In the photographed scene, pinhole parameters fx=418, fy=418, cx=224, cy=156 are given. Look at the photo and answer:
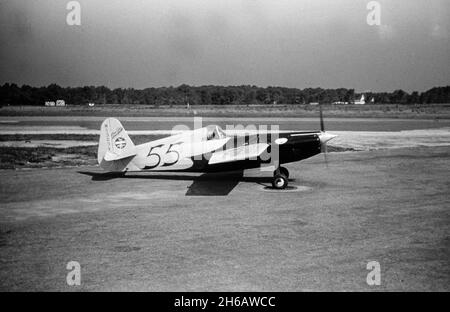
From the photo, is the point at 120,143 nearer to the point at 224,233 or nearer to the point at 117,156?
the point at 117,156

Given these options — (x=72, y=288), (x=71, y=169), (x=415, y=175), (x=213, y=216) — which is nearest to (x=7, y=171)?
(x=71, y=169)

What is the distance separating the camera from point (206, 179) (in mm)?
16359

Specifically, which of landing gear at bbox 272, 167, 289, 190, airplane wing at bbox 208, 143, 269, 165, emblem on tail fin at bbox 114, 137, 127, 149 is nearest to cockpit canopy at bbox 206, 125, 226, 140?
airplane wing at bbox 208, 143, 269, 165

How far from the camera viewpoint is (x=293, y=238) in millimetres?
8602

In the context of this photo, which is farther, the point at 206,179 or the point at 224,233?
the point at 206,179

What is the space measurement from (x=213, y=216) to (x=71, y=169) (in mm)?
10737

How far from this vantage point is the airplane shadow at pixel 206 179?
1386 centimetres

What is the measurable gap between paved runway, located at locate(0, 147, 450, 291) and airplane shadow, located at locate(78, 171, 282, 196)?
7 centimetres

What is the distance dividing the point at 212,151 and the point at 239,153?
1.09 meters

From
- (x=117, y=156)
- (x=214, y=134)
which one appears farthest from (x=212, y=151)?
(x=117, y=156)

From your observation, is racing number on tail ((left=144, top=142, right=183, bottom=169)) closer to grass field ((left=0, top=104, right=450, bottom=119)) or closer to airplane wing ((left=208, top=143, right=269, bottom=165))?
airplane wing ((left=208, top=143, right=269, bottom=165))

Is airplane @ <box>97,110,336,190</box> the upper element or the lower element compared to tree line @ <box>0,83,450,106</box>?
lower

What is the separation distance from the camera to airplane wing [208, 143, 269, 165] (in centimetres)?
1353

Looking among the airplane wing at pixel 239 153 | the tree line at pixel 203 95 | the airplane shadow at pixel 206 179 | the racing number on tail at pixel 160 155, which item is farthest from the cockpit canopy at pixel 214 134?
the tree line at pixel 203 95
